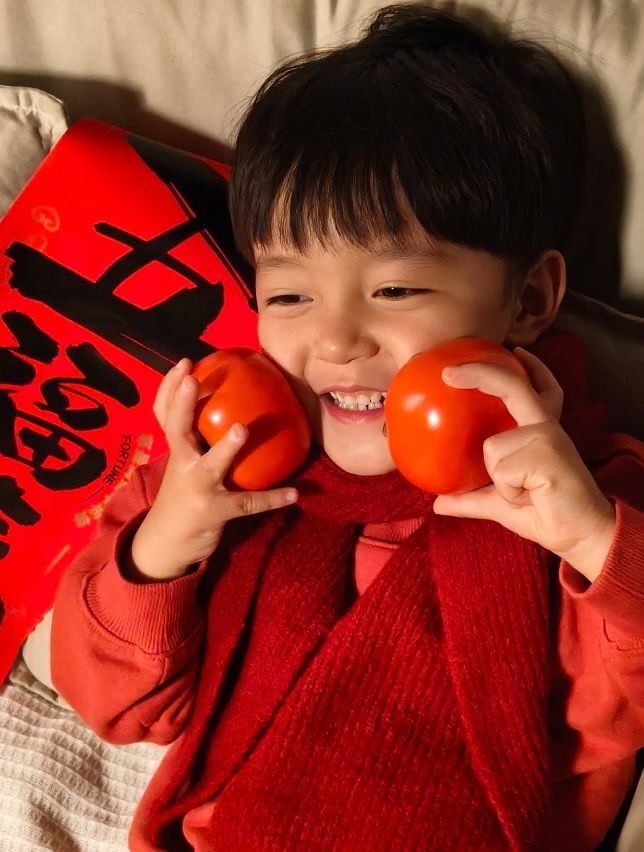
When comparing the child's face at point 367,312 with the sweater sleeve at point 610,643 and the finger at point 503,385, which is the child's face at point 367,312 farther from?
the sweater sleeve at point 610,643

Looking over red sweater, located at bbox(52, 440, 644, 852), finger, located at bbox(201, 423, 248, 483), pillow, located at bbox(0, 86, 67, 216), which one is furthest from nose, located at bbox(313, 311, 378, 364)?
pillow, located at bbox(0, 86, 67, 216)

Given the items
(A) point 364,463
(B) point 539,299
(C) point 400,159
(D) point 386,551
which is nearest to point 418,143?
(C) point 400,159

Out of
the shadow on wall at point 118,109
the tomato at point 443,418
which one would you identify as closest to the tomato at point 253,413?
the tomato at point 443,418

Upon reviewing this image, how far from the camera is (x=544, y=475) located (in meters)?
0.78

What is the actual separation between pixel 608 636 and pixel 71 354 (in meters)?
0.80

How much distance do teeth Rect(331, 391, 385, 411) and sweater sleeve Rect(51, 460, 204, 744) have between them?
0.27 m

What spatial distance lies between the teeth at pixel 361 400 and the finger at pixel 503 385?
0.20 meters

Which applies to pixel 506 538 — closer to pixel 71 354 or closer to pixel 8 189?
pixel 71 354

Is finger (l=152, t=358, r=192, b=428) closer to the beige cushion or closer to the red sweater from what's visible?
the red sweater

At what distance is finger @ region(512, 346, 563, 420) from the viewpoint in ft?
2.86

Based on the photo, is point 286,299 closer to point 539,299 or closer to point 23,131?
point 539,299

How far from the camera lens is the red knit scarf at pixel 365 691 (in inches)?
35.5

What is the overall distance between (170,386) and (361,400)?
0.22m

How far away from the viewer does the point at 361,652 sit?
97 cm
